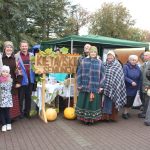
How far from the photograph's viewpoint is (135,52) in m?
10.3

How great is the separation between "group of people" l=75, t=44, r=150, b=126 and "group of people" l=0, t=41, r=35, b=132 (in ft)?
4.03

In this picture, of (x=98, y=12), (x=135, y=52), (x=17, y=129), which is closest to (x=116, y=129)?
(x=17, y=129)

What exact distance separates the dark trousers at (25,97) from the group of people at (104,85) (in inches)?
46.9

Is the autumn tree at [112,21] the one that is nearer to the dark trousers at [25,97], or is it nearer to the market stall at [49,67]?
the market stall at [49,67]

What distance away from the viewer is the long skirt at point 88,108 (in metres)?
7.62

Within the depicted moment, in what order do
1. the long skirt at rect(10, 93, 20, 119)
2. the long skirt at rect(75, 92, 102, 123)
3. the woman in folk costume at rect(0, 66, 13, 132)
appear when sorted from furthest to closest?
the long skirt at rect(75, 92, 102, 123)
the long skirt at rect(10, 93, 20, 119)
the woman in folk costume at rect(0, 66, 13, 132)

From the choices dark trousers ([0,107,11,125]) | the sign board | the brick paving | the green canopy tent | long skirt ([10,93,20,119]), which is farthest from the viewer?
the green canopy tent

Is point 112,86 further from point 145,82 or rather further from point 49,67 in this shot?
point 49,67

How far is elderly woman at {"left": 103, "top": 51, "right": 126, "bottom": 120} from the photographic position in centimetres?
789

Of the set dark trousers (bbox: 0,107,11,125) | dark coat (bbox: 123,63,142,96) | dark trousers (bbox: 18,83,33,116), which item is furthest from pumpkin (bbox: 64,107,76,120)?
dark trousers (bbox: 0,107,11,125)

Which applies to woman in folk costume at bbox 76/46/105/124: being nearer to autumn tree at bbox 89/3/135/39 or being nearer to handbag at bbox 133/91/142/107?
handbag at bbox 133/91/142/107

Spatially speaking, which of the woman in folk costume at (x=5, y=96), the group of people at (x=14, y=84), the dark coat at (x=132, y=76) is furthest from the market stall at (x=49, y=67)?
the dark coat at (x=132, y=76)

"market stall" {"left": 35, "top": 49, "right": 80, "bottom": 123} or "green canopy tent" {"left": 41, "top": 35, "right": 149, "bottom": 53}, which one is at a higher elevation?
"green canopy tent" {"left": 41, "top": 35, "right": 149, "bottom": 53}

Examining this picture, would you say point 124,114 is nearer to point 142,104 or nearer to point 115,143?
point 142,104
